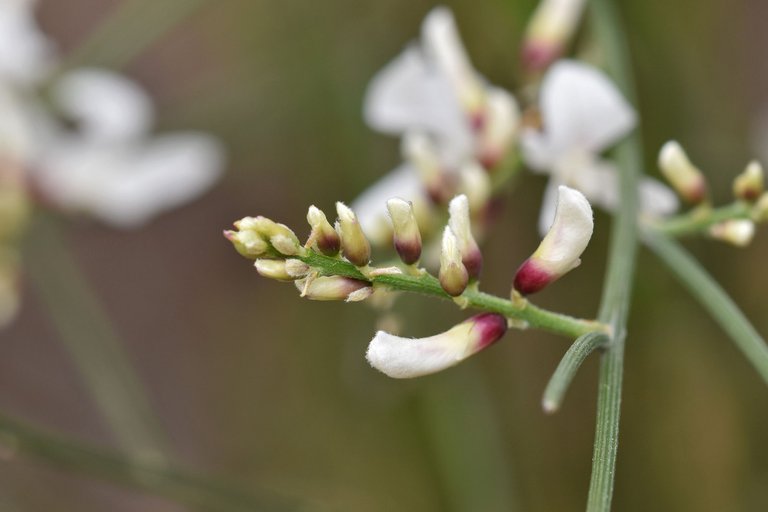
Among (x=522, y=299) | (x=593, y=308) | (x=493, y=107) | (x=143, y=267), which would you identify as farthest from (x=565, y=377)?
(x=143, y=267)

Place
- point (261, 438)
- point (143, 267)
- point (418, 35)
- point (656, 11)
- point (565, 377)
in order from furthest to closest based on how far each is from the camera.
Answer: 1. point (143, 267)
2. point (261, 438)
3. point (418, 35)
4. point (656, 11)
5. point (565, 377)

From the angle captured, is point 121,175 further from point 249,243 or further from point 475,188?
point 249,243

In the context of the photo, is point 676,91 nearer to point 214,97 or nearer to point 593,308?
point 593,308

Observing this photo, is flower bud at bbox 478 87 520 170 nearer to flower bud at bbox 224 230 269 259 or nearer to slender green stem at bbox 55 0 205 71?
flower bud at bbox 224 230 269 259

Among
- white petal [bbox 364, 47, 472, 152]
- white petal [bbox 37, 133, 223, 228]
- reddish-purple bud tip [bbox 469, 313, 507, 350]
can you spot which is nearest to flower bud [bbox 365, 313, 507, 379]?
reddish-purple bud tip [bbox 469, 313, 507, 350]

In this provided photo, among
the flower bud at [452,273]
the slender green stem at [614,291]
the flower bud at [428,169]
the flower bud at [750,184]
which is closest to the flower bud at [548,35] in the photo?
the slender green stem at [614,291]

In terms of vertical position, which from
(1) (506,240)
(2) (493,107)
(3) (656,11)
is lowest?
(2) (493,107)

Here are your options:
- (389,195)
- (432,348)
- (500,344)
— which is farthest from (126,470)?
(500,344)

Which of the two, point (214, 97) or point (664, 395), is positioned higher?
point (214, 97)
